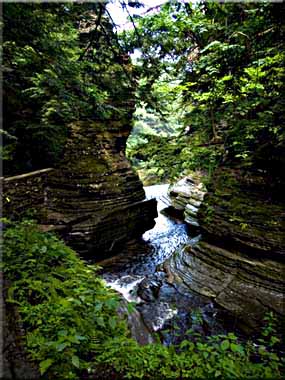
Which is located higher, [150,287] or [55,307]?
[55,307]

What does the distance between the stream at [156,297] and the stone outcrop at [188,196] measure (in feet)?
4.28

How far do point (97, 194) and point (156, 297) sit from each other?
14.1 ft

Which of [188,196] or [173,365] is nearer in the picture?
[173,365]

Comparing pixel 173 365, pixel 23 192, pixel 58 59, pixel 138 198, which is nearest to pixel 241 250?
pixel 138 198

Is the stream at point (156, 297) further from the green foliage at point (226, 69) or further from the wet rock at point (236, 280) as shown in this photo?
the green foliage at point (226, 69)

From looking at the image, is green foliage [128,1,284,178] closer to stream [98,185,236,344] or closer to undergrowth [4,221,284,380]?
undergrowth [4,221,284,380]

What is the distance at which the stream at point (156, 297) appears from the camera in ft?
17.4

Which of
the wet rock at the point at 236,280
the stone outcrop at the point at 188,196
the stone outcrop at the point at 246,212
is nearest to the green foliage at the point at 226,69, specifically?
the stone outcrop at the point at 246,212

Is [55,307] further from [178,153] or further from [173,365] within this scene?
[178,153]

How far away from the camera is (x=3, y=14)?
9.96ft

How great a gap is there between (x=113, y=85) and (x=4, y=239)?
3738 millimetres

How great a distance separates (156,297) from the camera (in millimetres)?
6477

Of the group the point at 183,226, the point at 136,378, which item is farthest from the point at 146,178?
the point at 136,378

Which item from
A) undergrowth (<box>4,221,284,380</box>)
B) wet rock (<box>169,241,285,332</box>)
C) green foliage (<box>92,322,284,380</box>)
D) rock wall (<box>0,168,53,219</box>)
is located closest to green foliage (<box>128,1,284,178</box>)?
wet rock (<box>169,241,285,332</box>)
